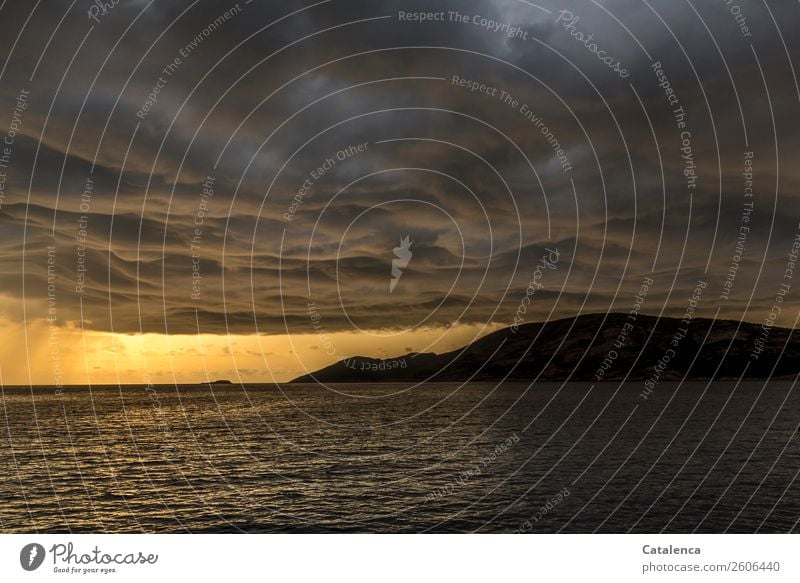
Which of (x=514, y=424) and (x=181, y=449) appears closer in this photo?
(x=181, y=449)

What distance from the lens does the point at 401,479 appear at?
7894cm

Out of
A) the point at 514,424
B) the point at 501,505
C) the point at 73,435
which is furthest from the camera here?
the point at 514,424

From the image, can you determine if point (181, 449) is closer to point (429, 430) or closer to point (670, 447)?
point (429, 430)

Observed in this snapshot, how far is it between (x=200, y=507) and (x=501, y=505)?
30.2 m

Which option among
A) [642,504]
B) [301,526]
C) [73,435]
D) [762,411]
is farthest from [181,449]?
[762,411]

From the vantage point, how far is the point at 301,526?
54500mm

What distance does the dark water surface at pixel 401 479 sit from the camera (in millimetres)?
56156

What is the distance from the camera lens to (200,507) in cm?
6256

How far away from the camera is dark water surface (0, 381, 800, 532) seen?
56.2 m
